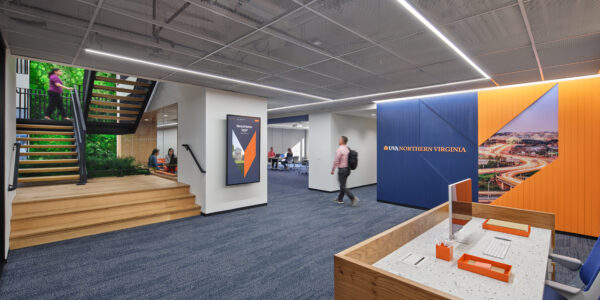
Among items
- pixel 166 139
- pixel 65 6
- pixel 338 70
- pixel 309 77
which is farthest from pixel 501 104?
pixel 166 139

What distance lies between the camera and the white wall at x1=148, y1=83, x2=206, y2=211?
223 inches

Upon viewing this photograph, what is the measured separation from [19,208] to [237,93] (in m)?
4.07

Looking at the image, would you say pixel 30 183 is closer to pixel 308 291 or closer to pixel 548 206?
pixel 308 291

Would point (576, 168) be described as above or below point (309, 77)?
below

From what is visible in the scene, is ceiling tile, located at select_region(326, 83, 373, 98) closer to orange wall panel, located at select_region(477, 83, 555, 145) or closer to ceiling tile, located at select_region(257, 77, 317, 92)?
ceiling tile, located at select_region(257, 77, 317, 92)

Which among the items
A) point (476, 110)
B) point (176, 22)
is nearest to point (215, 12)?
point (176, 22)

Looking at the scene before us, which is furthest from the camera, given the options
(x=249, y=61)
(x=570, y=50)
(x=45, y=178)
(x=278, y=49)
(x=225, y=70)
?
(x=45, y=178)

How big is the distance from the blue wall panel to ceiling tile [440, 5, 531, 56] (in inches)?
107

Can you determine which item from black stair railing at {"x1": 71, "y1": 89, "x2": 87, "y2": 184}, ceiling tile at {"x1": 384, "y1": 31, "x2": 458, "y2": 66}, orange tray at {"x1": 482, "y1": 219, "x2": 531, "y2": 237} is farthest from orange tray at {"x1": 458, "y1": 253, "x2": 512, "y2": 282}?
black stair railing at {"x1": 71, "y1": 89, "x2": 87, "y2": 184}

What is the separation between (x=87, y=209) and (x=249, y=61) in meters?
3.72

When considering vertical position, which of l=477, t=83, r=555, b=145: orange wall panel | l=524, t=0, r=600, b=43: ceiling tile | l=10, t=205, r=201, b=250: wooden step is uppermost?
l=524, t=0, r=600, b=43: ceiling tile

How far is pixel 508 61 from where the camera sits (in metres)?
3.60

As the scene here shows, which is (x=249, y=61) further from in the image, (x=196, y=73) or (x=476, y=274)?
(x=476, y=274)

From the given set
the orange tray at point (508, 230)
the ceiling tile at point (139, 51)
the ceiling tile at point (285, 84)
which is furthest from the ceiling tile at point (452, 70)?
the ceiling tile at point (139, 51)
